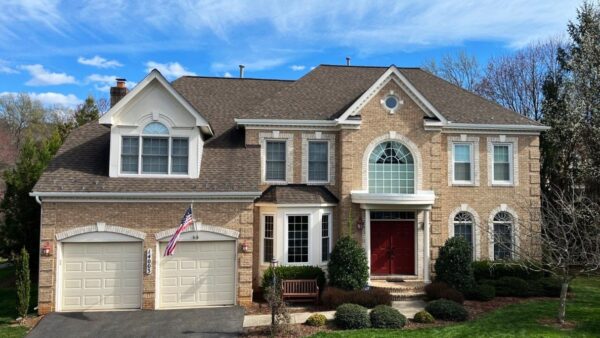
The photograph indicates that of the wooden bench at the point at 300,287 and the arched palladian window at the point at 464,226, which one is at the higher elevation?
the arched palladian window at the point at 464,226

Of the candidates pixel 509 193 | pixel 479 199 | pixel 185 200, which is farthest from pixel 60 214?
pixel 509 193

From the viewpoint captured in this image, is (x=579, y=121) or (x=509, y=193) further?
(x=579, y=121)

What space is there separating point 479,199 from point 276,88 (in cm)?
1149

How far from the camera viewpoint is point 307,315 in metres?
14.0

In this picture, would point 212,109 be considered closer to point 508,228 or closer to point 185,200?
point 185,200

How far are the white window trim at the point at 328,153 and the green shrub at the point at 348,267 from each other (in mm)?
3225

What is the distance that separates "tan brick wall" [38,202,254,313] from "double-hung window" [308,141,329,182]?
160 inches

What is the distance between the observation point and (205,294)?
603 inches

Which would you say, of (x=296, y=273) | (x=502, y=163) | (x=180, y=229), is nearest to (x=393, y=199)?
(x=296, y=273)

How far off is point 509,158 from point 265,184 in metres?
11.3

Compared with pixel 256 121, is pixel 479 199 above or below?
below

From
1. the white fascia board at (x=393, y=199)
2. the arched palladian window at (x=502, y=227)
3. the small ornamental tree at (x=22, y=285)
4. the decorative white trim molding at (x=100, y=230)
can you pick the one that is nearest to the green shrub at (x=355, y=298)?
the white fascia board at (x=393, y=199)

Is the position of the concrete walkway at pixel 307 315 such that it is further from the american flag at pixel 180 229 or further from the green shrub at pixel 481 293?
the american flag at pixel 180 229

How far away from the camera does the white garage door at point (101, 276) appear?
48.3 feet
